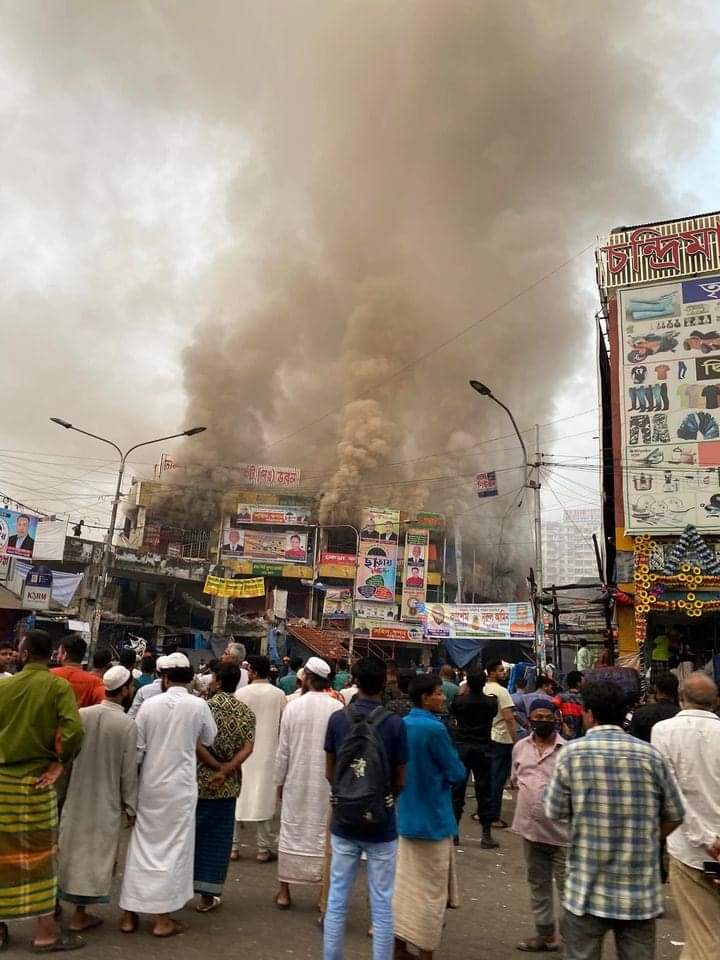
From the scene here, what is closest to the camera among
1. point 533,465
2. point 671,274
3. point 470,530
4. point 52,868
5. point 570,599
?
point 52,868

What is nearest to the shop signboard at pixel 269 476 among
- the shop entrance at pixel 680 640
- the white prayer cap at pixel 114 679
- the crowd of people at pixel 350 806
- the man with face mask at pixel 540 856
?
the shop entrance at pixel 680 640

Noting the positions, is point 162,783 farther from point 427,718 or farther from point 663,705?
point 663,705

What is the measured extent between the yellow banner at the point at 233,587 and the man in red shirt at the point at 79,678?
2622 cm

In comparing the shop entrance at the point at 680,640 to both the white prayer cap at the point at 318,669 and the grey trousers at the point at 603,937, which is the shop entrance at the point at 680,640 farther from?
the grey trousers at the point at 603,937

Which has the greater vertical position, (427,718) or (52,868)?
(427,718)

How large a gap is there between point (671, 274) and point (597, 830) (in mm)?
21660

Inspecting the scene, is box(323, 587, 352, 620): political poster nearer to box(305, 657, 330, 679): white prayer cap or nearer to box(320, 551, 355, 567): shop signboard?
box(320, 551, 355, 567): shop signboard

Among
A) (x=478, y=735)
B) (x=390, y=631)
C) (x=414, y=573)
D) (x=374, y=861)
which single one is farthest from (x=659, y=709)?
(x=414, y=573)

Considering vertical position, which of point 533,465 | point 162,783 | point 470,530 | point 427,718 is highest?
point 470,530

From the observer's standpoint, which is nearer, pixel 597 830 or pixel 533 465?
pixel 597 830

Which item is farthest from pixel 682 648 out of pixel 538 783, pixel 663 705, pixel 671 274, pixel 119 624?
pixel 119 624

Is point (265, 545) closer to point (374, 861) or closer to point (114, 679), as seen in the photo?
point (114, 679)

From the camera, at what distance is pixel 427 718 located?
4.15 m

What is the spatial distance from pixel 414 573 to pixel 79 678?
39.4m
